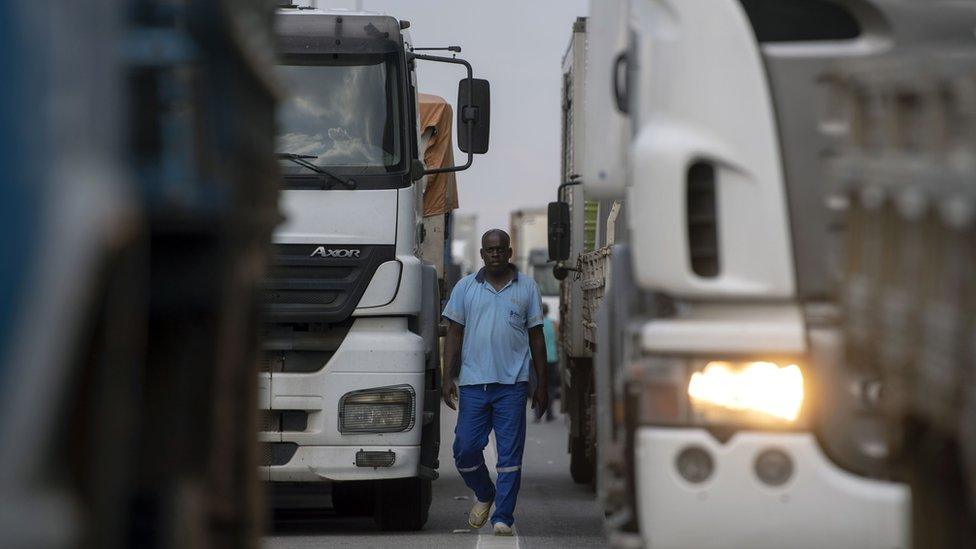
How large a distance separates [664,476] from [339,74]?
5.90 metres

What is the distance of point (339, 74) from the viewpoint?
33.5 ft

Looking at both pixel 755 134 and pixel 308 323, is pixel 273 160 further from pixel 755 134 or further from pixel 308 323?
pixel 308 323

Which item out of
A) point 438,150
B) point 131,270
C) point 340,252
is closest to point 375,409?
point 340,252

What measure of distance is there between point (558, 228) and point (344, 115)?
2992mm

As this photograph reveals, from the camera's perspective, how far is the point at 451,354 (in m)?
11.1

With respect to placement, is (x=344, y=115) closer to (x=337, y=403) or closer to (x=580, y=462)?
(x=337, y=403)

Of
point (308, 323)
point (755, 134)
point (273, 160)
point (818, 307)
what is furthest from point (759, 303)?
point (308, 323)

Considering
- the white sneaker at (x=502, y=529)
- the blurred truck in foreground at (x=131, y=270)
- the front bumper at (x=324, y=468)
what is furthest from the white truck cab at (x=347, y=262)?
the blurred truck in foreground at (x=131, y=270)

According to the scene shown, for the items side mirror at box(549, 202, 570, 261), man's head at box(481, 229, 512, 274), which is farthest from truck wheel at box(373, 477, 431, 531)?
side mirror at box(549, 202, 570, 261)

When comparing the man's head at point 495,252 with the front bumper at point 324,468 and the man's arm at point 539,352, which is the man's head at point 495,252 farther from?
the front bumper at point 324,468

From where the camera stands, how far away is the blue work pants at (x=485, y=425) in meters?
10.5

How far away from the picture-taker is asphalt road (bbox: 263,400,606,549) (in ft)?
32.9

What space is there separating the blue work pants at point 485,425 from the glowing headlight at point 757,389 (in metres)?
5.73

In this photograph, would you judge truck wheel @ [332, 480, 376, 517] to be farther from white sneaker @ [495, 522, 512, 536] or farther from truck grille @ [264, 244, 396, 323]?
truck grille @ [264, 244, 396, 323]
